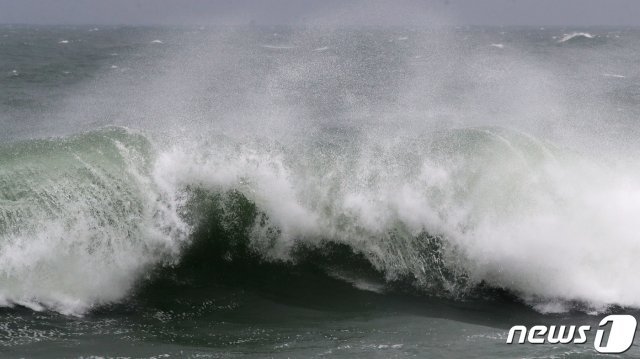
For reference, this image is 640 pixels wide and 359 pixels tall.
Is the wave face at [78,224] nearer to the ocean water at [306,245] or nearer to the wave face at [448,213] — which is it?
the ocean water at [306,245]

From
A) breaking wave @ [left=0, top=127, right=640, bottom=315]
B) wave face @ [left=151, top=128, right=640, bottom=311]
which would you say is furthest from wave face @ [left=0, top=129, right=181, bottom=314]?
wave face @ [left=151, top=128, right=640, bottom=311]

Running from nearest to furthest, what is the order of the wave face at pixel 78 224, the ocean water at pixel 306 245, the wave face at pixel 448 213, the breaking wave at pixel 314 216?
1. the ocean water at pixel 306 245
2. the wave face at pixel 78 224
3. the breaking wave at pixel 314 216
4. the wave face at pixel 448 213

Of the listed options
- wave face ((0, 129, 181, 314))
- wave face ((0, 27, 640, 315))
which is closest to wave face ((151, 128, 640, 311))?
wave face ((0, 27, 640, 315))

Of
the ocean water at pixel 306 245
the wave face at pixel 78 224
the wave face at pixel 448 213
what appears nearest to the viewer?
the ocean water at pixel 306 245

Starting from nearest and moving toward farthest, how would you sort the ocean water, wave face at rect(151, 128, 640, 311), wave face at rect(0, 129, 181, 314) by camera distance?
the ocean water, wave face at rect(0, 129, 181, 314), wave face at rect(151, 128, 640, 311)

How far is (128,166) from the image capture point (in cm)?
946

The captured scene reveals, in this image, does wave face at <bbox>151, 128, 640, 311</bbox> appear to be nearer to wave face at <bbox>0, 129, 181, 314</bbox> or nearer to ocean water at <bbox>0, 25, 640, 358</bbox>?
ocean water at <bbox>0, 25, 640, 358</bbox>

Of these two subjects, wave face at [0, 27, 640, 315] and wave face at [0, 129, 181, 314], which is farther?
wave face at [0, 27, 640, 315]

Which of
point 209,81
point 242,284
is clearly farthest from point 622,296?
point 209,81

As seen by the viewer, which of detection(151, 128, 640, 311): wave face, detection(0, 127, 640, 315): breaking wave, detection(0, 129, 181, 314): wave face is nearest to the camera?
detection(0, 129, 181, 314): wave face

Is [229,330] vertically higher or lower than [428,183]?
lower

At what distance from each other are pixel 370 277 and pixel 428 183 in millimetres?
1921

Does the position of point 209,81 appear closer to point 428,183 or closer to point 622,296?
point 428,183

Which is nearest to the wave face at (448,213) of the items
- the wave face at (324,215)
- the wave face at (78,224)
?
the wave face at (324,215)
